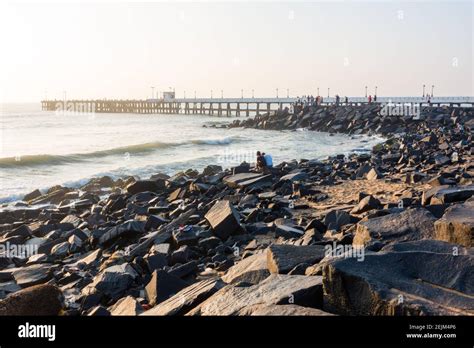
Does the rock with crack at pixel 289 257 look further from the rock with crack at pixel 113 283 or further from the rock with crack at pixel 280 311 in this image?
the rock with crack at pixel 113 283

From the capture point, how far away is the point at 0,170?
77.3ft

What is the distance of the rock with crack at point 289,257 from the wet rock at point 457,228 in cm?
142

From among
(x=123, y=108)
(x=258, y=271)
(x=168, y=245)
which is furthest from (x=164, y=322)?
(x=123, y=108)

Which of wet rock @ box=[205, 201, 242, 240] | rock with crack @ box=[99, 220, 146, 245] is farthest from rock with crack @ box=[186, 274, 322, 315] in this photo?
rock with crack @ box=[99, 220, 146, 245]

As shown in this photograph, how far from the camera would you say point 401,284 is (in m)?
3.90

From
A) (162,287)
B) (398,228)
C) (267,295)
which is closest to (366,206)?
(398,228)

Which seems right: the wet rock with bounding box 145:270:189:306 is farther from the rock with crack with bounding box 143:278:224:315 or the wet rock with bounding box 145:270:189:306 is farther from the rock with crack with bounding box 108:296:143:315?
the rock with crack with bounding box 143:278:224:315

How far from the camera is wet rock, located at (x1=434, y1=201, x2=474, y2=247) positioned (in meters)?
5.11

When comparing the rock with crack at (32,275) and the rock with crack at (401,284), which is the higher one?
the rock with crack at (401,284)

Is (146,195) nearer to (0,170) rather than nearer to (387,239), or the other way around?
(387,239)

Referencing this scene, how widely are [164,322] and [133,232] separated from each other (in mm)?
5875

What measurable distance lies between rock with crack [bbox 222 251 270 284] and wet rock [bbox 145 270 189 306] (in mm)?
617

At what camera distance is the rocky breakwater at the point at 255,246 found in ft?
13.1

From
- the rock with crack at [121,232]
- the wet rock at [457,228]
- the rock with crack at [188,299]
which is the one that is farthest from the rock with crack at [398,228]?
the rock with crack at [121,232]
